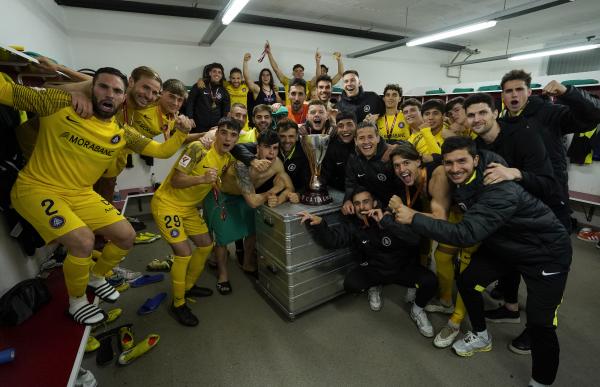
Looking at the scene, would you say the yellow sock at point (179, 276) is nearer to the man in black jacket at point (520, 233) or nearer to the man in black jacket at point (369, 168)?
the man in black jacket at point (369, 168)

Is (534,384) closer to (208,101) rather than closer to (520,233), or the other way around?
(520,233)

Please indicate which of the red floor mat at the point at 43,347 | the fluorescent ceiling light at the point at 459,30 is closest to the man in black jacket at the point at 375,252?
the red floor mat at the point at 43,347

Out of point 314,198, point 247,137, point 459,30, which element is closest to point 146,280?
point 247,137

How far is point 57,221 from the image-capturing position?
1.57 metres

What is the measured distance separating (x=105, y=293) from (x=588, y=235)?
17.5 ft

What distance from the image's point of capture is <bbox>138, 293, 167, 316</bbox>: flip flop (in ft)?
7.74

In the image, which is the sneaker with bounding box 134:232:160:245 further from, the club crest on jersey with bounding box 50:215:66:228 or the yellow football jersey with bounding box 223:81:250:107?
the yellow football jersey with bounding box 223:81:250:107

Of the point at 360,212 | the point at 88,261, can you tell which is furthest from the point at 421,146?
the point at 88,261

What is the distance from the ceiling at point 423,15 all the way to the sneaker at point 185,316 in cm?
544

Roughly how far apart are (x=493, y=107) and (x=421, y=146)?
64 cm

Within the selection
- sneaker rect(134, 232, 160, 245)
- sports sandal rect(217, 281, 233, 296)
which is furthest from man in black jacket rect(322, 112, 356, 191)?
sneaker rect(134, 232, 160, 245)

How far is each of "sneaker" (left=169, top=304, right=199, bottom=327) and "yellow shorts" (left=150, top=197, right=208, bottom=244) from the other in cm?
55

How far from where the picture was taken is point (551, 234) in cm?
159

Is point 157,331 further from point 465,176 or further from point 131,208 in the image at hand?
point 131,208
